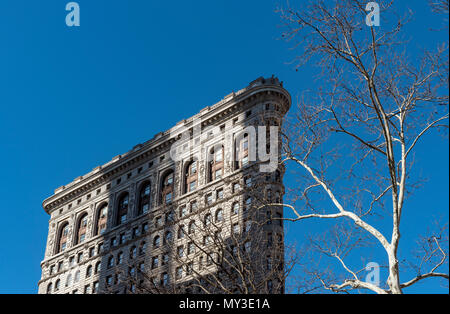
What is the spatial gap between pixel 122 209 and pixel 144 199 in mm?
4202

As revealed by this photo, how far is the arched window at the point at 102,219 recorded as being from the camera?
97938 millimetres

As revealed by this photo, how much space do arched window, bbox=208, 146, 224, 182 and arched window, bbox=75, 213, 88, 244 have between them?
23532 millimetres

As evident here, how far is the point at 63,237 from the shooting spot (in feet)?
338

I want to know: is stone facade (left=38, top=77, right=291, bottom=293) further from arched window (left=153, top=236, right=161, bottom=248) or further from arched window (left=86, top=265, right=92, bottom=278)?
arched window (left=153, top=236, right=161, bottom=248)

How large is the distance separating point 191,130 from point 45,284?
3143 centimetres

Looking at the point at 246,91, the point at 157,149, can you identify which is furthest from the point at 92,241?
the point at 246,91

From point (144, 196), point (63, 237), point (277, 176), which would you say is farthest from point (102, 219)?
point (277, 176)

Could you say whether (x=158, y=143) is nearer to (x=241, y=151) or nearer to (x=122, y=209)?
(x=122, y=209)

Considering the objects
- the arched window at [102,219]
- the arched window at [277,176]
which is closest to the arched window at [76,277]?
the arched window at [102,219]

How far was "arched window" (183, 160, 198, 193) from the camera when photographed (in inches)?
3553

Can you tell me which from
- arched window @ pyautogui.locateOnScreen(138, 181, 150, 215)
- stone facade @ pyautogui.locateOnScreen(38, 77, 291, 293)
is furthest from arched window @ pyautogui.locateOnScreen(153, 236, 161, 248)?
arched window @ pyautogui.locateOnScreen(138, 181, 150, 215)

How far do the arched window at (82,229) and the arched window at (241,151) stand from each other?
28120 millimetres

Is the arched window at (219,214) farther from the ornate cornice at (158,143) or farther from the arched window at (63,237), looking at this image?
the arched window at (63,237)
